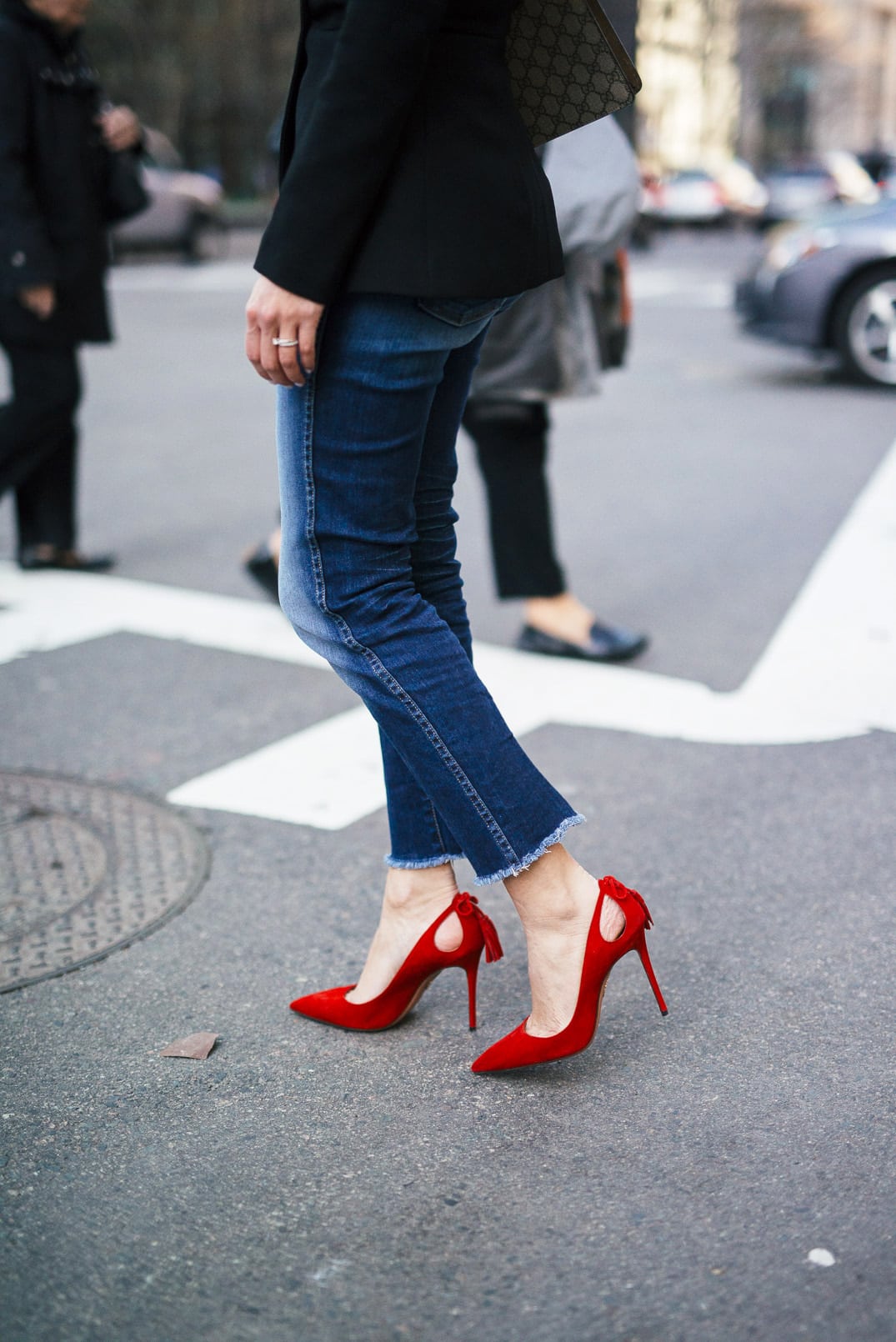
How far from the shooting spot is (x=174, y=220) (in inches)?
883

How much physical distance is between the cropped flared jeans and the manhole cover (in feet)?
2.76

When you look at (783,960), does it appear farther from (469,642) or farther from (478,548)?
(478,548)

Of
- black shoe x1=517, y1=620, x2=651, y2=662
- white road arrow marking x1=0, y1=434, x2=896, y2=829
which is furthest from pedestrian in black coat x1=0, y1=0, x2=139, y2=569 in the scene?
black shoe x1=517, y1=620, x2=651, y2=662

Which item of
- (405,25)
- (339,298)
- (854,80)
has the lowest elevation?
(854,80)

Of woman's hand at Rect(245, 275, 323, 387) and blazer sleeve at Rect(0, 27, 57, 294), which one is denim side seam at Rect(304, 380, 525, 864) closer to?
woman's hand at Rect(245, 275, 323, 387)

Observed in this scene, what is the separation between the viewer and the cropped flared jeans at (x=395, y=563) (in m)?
2.01

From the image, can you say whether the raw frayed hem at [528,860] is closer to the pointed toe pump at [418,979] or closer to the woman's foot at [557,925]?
the woman's foot at [557,925]

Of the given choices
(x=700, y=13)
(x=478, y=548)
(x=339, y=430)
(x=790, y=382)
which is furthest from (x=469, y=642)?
(x=700, y=13)

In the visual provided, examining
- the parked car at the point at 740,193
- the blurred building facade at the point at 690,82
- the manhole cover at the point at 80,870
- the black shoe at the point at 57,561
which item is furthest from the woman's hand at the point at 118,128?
the blurred building facade at the point at 690,82

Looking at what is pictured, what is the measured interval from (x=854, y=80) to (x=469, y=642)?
80060 mm

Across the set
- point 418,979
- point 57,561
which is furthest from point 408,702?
point 57,561

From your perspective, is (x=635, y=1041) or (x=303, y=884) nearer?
(x=635, y=1041)

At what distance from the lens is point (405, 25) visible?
1.86 meters

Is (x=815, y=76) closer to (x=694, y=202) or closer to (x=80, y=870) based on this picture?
(x=694, y=202)
